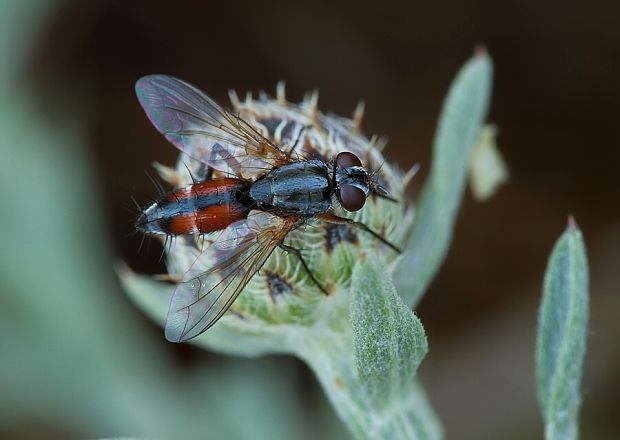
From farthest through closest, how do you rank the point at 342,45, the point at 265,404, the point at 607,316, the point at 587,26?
1. the point at 342,45
2. the point at 587,26
3. the point at 607,316
4. the point at 265,404

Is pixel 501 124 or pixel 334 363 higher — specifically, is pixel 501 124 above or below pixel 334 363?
A: above

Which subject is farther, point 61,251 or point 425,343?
point 61,251

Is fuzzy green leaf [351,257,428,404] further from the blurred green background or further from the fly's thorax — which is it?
the blurred green background

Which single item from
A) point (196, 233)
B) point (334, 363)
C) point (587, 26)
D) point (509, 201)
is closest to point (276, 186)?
point (196, 233)

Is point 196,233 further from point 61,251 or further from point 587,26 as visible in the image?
point 587,26

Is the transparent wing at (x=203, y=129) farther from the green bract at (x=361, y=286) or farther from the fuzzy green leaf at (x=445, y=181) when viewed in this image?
the fuzzy green leaf at (x=445, y=181)

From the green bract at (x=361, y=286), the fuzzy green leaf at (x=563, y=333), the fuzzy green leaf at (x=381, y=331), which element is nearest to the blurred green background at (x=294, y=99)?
the green bract at (x=361, y=286)

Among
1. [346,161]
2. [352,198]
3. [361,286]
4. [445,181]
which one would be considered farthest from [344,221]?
[445,181]
